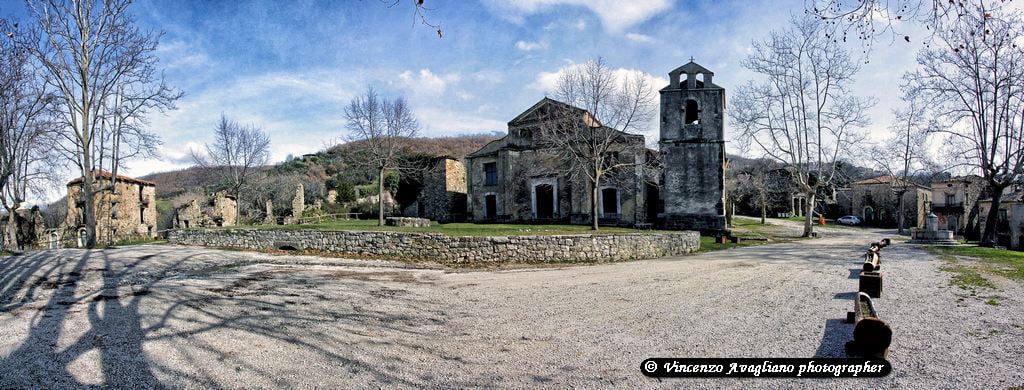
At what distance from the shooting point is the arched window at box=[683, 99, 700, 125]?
27828 millimetres

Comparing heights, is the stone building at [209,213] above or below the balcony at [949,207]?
above

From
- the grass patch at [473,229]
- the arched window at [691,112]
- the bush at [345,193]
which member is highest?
the arched window at [691,112]

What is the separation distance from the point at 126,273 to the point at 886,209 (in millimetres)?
58012

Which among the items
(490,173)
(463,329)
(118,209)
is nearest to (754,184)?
(490,173)

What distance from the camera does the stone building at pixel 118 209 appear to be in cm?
2822

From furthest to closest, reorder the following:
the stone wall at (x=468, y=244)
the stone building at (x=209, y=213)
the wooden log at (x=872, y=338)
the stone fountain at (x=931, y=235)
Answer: the stone building at (x=209, y=213) → the stone fountain at (x=931, y=235) → the stone wall at (x=468, y=244) → the wooden log at (x=872, y=338)

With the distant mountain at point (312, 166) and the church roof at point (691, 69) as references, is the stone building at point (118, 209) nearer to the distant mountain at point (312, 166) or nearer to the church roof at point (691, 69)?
the distant mountain at point (312, 166)

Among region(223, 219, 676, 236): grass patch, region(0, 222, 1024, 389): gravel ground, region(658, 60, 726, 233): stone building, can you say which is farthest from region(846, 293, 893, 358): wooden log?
region(658, 60, 726, 233): stone building

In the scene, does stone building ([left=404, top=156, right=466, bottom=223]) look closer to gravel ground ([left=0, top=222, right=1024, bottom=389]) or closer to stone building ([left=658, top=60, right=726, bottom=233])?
stone building ([left=658, top=60, right=726, bottom=233])

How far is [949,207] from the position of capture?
46000 mm

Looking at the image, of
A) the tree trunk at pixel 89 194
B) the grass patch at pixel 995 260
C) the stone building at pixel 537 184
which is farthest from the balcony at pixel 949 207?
the tree trunk at pixel 89 194

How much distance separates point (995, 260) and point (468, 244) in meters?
14.0

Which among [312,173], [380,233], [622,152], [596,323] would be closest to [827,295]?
[596,323]

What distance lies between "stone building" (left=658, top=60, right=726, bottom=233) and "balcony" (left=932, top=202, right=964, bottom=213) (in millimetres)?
34604
